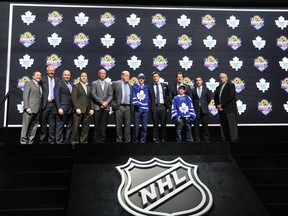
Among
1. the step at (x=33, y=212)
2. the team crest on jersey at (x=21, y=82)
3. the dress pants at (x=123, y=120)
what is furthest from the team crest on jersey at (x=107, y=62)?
the step at (x=33, y=212)

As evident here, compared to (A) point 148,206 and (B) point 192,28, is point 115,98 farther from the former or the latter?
(B) point 192,28

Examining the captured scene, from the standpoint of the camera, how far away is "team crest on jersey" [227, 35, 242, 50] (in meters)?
8.39

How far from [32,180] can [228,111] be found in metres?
3.69

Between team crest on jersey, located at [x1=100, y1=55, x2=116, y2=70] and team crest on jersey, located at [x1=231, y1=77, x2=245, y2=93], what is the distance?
10.00ft

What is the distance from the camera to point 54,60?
25.9 ft

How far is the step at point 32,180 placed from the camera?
4.25 m

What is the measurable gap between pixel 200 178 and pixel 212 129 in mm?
3840

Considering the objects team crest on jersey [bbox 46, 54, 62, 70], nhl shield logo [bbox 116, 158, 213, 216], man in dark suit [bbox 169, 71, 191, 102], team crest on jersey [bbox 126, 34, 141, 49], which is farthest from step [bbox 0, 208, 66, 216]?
Result: team crest on jersey [bbox 126, 34, 141, 49]

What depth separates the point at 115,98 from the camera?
605cm

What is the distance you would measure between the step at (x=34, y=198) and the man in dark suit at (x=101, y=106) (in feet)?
6.15

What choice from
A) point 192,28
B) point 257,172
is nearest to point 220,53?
point 192,28

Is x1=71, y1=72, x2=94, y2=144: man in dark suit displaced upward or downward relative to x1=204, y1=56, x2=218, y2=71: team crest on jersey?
downward

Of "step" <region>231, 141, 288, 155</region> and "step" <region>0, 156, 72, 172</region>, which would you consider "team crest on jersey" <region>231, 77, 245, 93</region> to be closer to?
"step" <region>231, 141, 288, 155</region>

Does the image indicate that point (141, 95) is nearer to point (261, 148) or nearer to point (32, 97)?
point (32, 97)
